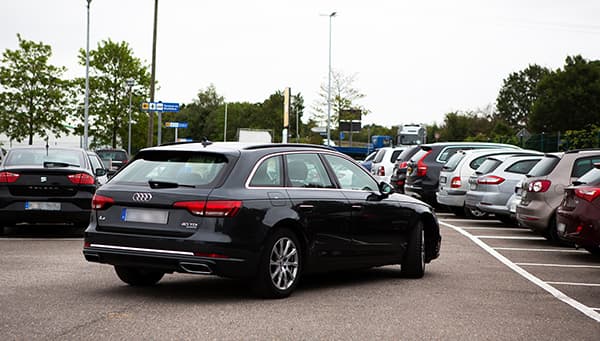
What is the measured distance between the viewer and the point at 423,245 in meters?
11.0

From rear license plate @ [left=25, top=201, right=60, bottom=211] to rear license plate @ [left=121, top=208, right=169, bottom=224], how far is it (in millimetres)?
6452

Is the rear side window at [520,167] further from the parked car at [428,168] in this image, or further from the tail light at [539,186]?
the parked car at [428,168]

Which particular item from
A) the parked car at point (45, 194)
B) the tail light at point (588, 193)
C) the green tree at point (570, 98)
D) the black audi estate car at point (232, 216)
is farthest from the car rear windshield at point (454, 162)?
the green tree at point (570, 98)

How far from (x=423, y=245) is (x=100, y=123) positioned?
69768mm

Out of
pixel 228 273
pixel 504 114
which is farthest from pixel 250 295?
pixel 504 114

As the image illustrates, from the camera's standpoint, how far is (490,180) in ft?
62.1

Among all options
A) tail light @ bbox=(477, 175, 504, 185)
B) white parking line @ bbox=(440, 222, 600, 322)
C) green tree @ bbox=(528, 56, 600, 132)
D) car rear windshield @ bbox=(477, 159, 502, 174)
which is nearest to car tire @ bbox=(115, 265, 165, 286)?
white parking line @ bbox=(440, 222, 600, 322)

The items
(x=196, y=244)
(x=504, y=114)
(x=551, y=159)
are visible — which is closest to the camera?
(x=196, y=244)

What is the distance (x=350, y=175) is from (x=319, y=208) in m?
0.96

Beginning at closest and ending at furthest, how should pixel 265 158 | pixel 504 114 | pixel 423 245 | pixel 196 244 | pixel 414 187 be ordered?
1. pixel 196 244
2. pixel 265 158
3. pixel 423 245
4. pixel 414 187
5. pixel 504 114

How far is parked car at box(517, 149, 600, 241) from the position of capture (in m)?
14.9

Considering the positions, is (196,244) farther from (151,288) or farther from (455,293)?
(455,293)

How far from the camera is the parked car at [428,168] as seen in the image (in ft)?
78.1

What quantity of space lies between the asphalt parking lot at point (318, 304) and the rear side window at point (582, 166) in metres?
2.49
